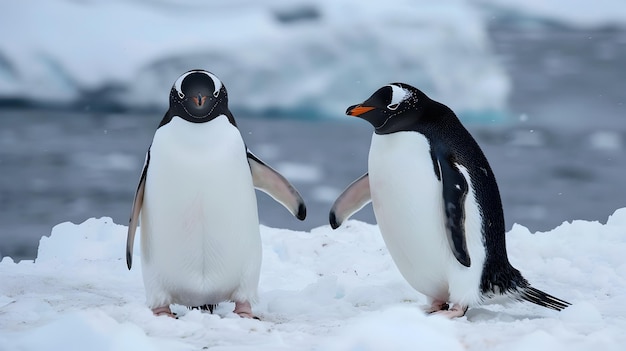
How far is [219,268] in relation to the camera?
2227 millimetres

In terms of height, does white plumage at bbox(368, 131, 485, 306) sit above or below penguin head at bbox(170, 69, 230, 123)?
below

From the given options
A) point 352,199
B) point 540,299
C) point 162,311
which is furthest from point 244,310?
point 540,299

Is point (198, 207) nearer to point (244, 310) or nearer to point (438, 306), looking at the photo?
point (244, 310)

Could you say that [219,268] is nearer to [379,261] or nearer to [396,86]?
[396,86]

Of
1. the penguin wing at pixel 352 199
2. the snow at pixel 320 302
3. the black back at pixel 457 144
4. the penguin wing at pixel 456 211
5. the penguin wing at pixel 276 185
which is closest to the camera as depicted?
the snow at pixel 320 302

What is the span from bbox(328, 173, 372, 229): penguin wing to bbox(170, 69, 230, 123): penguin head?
20.9 inches

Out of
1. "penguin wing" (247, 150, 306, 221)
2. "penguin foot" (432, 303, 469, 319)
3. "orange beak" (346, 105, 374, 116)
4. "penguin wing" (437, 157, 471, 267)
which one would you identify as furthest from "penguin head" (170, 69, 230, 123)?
"penguin foot" (432, 303, 469, 319)

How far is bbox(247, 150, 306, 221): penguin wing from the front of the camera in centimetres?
237

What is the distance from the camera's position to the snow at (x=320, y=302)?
1639 mm

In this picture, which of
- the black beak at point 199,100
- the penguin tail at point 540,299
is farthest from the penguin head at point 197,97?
the penguin tail at point 540,299

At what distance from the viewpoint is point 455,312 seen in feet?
7.09

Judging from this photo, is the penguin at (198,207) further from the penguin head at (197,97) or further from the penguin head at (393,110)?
the penguin head at (393,110)

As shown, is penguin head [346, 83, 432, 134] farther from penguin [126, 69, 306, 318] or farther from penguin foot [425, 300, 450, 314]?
penguin foot [425, 300, 450, 314]

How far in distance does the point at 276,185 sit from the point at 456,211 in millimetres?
568
